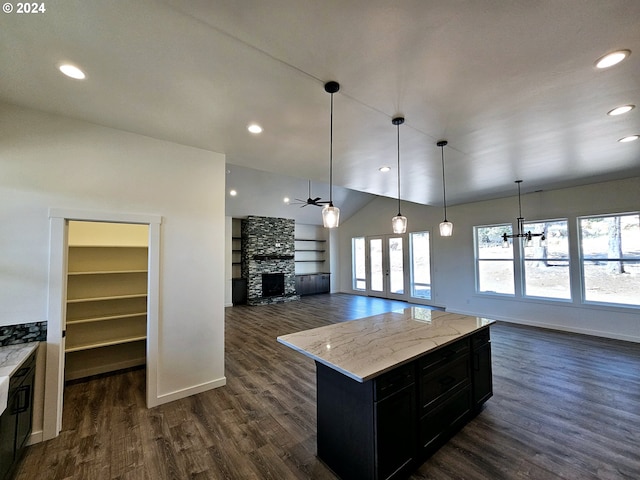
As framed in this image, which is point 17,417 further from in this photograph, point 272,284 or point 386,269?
point 386,269

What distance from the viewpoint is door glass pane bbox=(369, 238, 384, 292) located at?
969cm

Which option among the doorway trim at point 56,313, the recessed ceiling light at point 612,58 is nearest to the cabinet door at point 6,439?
the doorway trim at point 56,313

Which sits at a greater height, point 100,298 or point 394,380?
point 100,298

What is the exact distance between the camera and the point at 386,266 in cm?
945

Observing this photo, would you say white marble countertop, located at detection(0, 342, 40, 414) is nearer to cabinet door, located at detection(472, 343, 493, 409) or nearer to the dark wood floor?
the dark wood floor

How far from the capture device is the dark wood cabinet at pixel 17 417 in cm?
171

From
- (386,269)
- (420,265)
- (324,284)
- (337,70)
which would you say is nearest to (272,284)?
(324,284)

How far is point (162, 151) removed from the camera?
2949 millimetres

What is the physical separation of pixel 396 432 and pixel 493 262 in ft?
20.0

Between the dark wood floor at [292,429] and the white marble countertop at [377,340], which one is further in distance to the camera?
the dark wood floor at [292,429]

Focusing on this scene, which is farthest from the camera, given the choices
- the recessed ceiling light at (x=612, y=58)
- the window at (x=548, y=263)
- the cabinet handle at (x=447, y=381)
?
the window at (x=548, y=263)

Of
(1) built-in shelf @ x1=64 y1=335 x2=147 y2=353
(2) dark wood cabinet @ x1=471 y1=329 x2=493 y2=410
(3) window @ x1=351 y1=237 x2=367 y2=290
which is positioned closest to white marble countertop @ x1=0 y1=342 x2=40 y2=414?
(1) built-in shelf @ x1=64 y1=335 x2=147 y2=353

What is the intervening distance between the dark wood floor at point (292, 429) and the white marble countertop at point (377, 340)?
0.89 m

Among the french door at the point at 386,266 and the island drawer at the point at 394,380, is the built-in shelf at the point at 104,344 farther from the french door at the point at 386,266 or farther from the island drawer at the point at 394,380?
the french door at the point at 386,266
